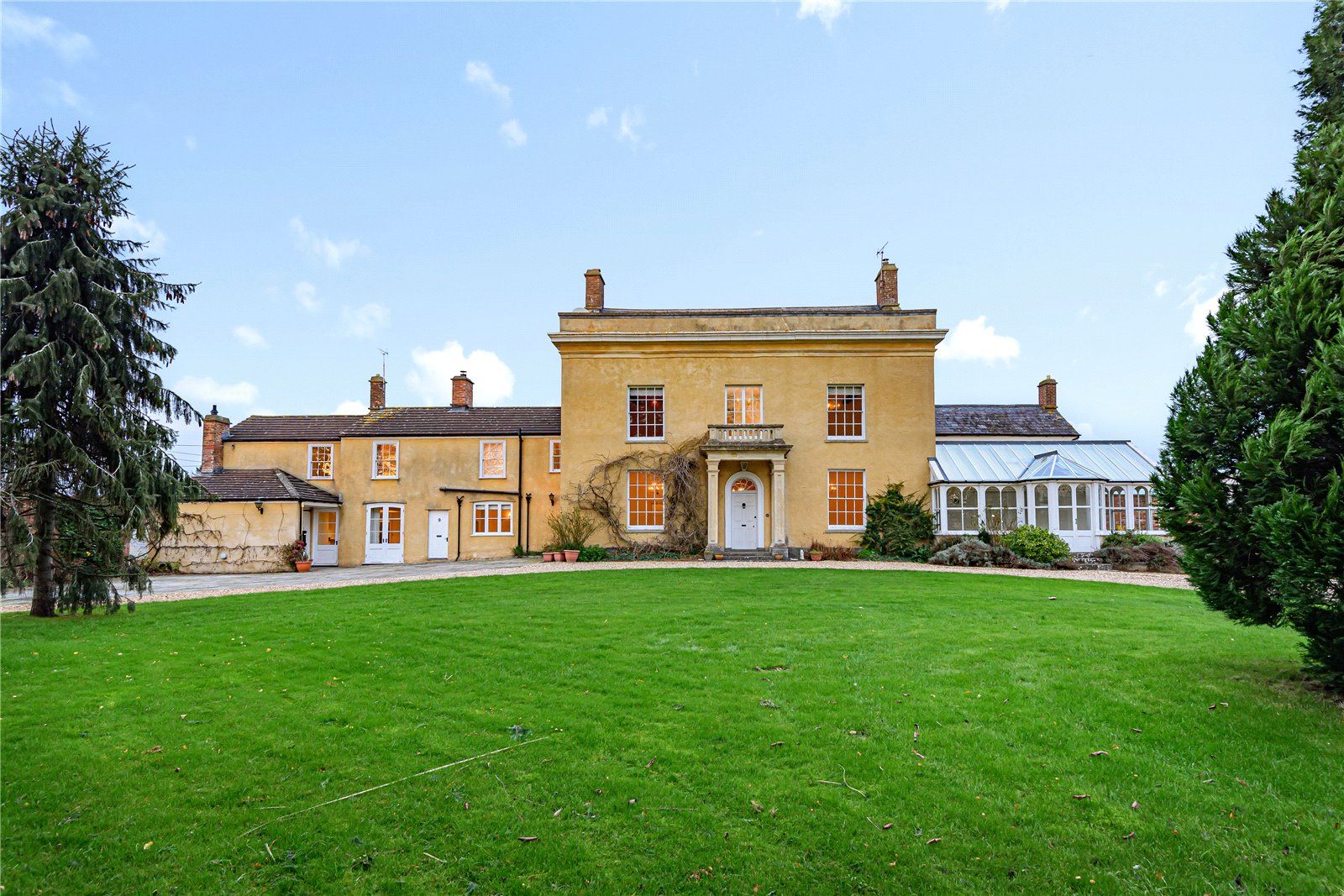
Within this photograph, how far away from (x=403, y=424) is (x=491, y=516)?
5277 mm

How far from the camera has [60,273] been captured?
387 inches

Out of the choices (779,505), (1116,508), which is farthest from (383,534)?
(1116,508)

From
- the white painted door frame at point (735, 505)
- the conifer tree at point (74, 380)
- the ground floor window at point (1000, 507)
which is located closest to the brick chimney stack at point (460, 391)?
the white painted door frame at point (735, 505)

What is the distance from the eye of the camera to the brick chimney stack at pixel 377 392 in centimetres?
2742

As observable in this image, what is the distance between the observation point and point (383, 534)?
25.1m

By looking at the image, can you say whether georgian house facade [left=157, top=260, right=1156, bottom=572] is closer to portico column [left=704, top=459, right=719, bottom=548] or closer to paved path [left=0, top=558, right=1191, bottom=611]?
portico column [left=704, top=459, right=719, bottom=548]

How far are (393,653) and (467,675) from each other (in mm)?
1458

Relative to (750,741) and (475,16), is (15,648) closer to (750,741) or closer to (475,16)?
(750,741)

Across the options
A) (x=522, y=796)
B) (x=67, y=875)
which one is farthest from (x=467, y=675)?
(x=67, y=875)

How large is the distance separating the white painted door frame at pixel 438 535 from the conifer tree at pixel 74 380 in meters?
13.8

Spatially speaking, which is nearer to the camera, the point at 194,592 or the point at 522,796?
the point at 522,796

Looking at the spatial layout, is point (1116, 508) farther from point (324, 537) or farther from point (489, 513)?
point (324, 537)

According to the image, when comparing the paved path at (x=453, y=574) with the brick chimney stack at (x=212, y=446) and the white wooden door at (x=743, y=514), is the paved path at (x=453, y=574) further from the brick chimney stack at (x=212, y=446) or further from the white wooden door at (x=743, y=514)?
the brick chimney stack at (x=212, y=446)

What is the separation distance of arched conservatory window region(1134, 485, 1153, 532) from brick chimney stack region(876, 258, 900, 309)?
9.95 m
